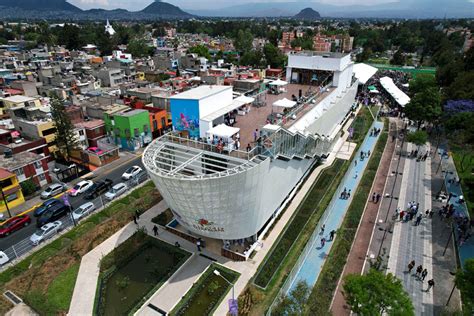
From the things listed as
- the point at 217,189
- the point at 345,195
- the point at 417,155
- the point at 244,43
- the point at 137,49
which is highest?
the point at 244,43

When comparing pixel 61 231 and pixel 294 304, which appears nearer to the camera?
pixel 294 304

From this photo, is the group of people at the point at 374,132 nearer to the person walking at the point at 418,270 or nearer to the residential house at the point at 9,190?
the person walking at the point at 418,270

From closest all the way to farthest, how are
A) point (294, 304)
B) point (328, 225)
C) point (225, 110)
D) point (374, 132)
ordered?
point (294, 304), point (225, 110), point (328, 225), point (374, 132)

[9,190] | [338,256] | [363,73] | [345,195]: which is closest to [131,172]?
[9,190]

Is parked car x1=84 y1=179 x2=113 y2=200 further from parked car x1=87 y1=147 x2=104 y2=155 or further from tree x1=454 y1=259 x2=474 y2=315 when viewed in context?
tree x1=454 y1=259 x2=474 y2=315

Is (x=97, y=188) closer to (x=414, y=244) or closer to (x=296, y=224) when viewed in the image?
(x=296, y=224)

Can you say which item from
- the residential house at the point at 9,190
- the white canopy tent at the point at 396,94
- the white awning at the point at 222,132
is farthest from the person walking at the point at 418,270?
the white canopy tent at the point at 396,94
